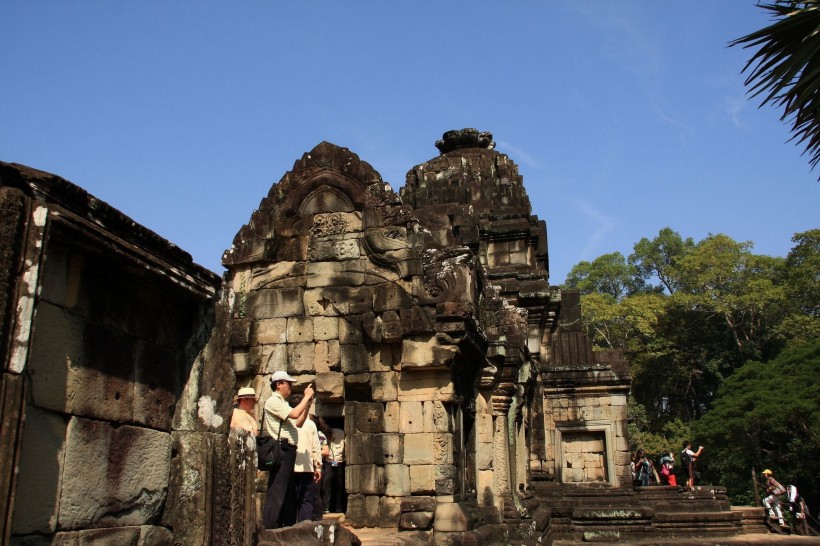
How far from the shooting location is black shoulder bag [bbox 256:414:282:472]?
6.24 metres

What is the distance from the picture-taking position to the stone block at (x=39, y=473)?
3.03 meters

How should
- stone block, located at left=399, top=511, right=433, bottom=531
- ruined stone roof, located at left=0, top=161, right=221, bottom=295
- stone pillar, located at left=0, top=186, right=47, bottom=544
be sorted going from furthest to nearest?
1. stone block, located at left=399, top=511, right=433, bottom=531
2. ruined stone roof, located at left=0, top=161, right=221, bottom=295
3. stone pillar, located at left=0, top=186, right=47, bottom=544

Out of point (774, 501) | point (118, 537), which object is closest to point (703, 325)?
→ point (774, 501)

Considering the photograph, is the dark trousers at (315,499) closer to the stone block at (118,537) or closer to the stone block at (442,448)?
the stone block at (442,448)

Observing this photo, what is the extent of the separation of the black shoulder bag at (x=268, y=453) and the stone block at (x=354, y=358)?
2.81 meters

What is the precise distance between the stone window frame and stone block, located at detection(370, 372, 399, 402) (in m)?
8.93

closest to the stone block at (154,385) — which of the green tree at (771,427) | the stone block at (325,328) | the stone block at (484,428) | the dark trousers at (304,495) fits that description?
the dark trousers at (304,495)

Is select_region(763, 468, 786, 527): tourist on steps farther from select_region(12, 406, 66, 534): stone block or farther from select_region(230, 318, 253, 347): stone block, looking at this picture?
select_region(12, 406, 66, 534): stone block

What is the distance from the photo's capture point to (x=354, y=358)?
9.25m

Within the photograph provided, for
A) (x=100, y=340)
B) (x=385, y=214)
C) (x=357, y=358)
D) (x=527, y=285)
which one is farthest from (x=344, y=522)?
(x=527, y=285)

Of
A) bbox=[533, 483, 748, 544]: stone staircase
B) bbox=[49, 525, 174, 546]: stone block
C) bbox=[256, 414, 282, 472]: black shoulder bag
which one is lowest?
bbox=[533, 483, 748, 544]: stone staircase

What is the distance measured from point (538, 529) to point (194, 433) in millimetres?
8813

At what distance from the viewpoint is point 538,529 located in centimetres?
1178

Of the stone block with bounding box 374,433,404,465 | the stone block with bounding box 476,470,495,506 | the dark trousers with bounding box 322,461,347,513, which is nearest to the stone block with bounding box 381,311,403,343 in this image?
the stone block with bounding box 374,433,404,465
